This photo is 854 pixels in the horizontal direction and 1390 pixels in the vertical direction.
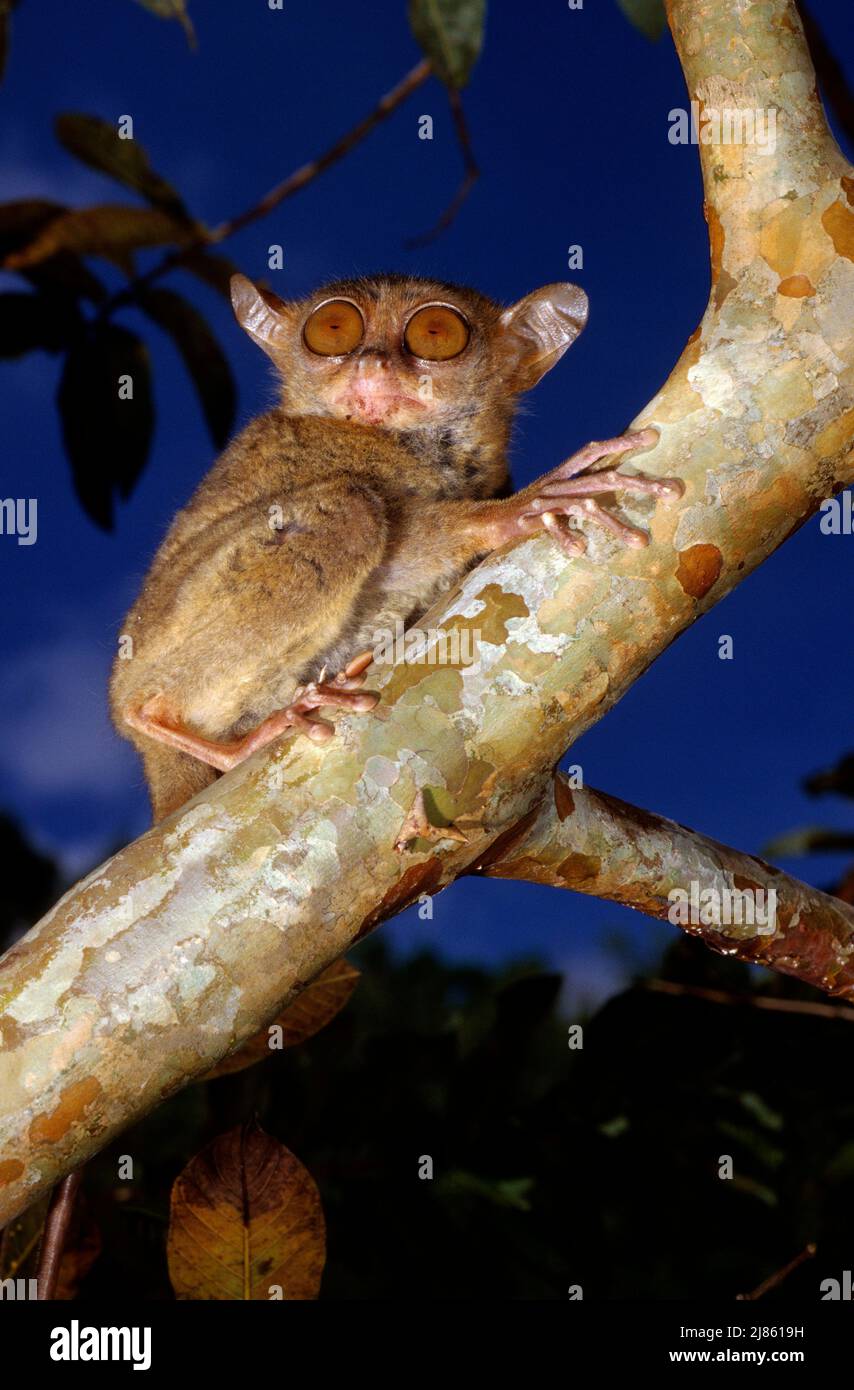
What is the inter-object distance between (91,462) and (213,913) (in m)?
2.13

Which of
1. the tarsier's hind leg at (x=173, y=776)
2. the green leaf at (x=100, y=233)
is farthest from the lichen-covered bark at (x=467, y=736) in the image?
the green leaf at (x=100, y=233)

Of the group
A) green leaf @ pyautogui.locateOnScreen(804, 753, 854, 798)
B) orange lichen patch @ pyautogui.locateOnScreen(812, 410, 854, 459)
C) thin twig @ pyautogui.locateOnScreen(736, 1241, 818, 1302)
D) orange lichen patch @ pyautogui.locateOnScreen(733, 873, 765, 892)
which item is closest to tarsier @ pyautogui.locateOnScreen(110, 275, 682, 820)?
orange lichen patch @ pyautogui.locateOnScreen(812, 410, 854, 459)

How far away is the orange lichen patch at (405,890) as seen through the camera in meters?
1.94

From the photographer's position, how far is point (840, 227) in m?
2.07

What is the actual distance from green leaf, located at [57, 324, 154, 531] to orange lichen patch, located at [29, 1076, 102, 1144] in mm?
2139

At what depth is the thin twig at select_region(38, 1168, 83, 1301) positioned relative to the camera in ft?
7.57

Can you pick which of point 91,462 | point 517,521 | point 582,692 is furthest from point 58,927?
point 91,462

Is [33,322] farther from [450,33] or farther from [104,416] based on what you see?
[450,33]

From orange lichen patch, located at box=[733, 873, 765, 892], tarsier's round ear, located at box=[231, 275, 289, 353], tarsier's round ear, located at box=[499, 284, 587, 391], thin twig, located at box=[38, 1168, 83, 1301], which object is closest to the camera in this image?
thin twig, located at box=[38, 1168, 83, 1301]

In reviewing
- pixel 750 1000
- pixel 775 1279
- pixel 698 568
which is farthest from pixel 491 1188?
pixel 698 568

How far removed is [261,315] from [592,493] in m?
1.75

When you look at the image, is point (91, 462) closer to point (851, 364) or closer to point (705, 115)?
point (705, 115)

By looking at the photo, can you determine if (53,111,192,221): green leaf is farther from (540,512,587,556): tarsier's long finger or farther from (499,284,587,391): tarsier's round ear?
(540,512,587,556): tarsier's long finger

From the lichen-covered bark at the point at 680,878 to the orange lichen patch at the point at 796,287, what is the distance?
99 cm
